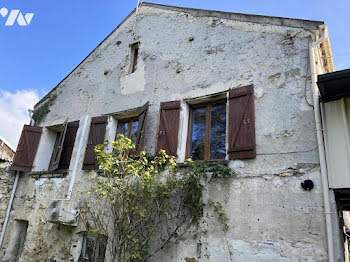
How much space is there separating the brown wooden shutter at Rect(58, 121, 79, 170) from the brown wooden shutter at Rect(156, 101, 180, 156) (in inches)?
114

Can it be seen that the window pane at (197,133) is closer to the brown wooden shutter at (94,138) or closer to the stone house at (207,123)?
the stone house at (207,123)

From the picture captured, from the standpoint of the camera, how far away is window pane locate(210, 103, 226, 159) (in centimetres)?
505

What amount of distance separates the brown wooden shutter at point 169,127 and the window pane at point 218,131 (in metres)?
0.72

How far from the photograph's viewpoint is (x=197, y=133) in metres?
5.50

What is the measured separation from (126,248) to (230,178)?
222 centimetres

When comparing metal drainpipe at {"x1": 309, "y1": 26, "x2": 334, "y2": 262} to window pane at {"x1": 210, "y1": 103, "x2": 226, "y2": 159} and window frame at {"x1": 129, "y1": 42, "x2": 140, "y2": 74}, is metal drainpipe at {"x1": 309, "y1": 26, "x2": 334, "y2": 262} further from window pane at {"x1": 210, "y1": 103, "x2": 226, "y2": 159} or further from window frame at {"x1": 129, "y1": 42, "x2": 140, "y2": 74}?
window frame at {"x1": 129, "y1": 42, "x2": 140, "y2": 74}

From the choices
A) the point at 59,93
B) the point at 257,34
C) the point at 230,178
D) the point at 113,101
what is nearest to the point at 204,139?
the point at 230,178

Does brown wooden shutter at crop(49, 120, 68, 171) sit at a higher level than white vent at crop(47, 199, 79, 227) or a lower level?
higher

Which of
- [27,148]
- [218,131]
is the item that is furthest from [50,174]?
[218,131]

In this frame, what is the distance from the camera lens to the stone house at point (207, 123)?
405 centimetres

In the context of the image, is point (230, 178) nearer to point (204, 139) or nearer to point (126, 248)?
point (204, 139)

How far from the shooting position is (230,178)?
4566 millimetres

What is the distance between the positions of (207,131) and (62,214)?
3678 millimetres

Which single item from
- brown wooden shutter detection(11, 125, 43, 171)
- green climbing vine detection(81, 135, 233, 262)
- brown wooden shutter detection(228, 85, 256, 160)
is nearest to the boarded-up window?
green climbing vine detection(81, 135, 233, 262)
